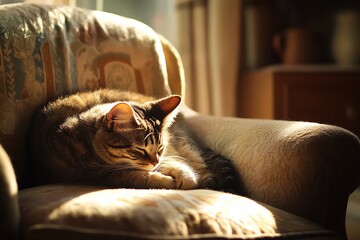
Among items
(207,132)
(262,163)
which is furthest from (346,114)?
(262,163)

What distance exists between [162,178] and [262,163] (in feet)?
0.87

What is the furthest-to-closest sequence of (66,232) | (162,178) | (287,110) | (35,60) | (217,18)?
1. (217,18)
2. (287,110)
3. (35,60)
4. (162,178)
5. (66,232)

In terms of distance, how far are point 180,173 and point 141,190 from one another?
191 millimetres

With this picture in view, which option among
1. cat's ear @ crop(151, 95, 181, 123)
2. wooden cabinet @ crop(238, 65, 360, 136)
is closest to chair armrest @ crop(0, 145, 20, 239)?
cat's ear @ crop(151, 95, 181, 123)

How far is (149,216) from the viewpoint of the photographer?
2.67 feet

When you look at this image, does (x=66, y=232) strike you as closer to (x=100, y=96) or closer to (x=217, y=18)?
(x=100, y=96)

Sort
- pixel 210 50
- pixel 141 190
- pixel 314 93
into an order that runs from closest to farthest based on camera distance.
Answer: pixel 141 190 < pixel 314 93 < pixel 210 50

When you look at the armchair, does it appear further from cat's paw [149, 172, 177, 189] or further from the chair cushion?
cat's paw [149, 172, 177, 189]

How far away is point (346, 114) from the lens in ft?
6.64

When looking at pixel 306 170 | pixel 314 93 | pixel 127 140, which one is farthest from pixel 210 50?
pixel 306 170

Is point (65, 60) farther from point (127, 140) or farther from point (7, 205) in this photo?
point (7, 205)

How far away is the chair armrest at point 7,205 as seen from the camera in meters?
0.77

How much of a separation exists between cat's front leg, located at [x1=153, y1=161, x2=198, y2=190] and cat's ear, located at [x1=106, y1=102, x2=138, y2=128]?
0.15 metres

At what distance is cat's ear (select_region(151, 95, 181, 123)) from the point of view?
125 cm
